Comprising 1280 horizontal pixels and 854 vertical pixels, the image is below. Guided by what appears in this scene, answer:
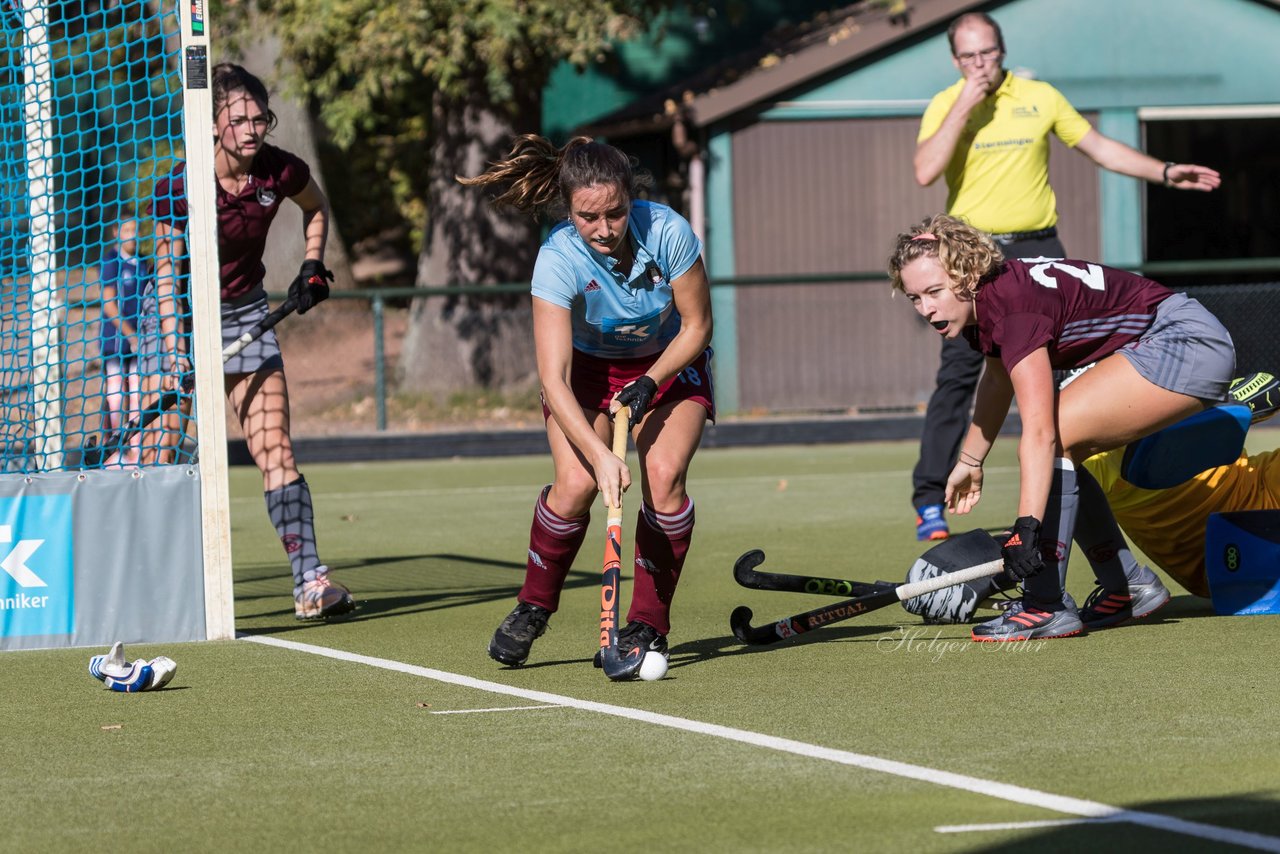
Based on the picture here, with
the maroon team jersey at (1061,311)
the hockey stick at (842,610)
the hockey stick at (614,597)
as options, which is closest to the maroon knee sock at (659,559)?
the hockey stick at (614,597)

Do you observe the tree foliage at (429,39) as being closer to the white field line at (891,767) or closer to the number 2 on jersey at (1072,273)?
the number 2 on jersey at (1072,273)

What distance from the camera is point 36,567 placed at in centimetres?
639

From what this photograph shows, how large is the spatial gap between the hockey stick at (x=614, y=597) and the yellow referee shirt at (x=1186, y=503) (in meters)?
2.09

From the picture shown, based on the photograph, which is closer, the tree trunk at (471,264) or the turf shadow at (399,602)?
the turf shadow at (399,602)

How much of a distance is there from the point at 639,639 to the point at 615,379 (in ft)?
2.72

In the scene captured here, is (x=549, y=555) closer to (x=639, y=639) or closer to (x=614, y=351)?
(x=639, y=639)

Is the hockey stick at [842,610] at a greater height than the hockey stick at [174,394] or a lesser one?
lesser

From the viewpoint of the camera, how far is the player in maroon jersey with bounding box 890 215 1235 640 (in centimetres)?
569

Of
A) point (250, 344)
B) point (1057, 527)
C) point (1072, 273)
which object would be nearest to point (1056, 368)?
point (1072, 273)

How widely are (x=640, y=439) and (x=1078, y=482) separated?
149 cm

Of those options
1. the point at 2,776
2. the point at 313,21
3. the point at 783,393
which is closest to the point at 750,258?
the point at 783,393

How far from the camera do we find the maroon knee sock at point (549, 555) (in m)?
5.82

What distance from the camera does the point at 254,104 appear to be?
693 cm

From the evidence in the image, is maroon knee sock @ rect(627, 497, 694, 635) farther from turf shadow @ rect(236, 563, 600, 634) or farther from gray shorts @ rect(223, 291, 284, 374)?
gray shorts @ rect(223, 291, 284, 374)
